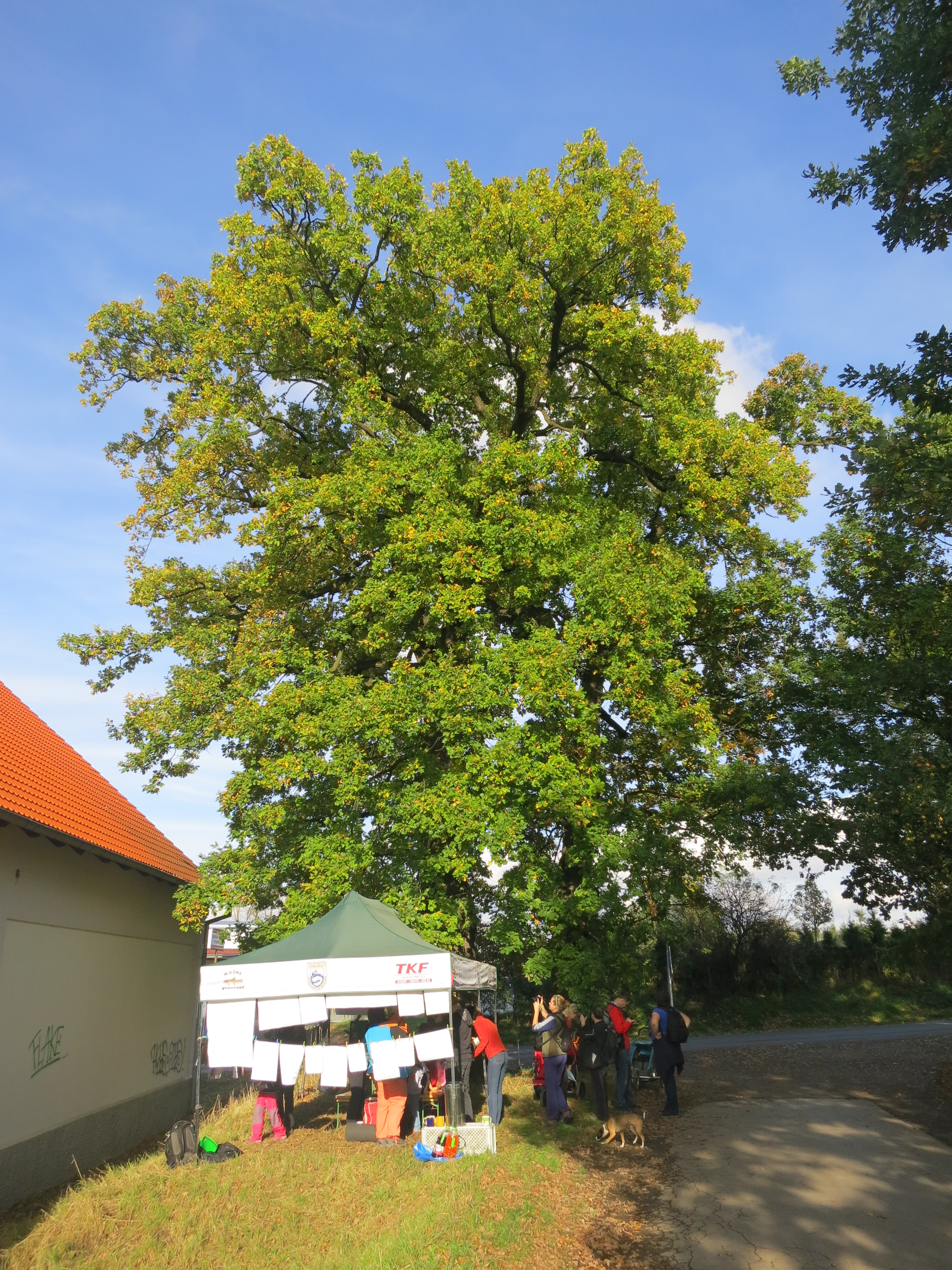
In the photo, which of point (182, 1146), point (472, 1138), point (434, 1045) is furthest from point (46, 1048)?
point (472, 1138)

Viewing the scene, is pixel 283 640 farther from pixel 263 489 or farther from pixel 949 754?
pixel 949 754

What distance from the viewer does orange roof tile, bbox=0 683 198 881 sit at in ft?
36.0

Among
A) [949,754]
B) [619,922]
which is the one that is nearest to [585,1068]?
[619,922]

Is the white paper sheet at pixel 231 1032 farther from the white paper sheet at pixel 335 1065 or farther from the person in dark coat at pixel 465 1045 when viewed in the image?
the person in dark coat at pixel 465 1045

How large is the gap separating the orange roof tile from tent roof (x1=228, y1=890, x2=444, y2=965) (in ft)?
9.47

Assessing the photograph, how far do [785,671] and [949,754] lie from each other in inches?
150

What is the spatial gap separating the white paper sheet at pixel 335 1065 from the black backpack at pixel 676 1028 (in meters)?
4.47

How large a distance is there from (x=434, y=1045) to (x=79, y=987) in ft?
17.1

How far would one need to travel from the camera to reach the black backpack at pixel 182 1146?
10289 mm

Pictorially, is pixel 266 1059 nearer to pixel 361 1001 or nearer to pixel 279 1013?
pixel 279 1013

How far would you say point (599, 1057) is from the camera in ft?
40.9

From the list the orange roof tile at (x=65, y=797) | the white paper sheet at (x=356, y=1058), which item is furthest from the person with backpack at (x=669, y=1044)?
the orange roof tile at (x=65, y=797)

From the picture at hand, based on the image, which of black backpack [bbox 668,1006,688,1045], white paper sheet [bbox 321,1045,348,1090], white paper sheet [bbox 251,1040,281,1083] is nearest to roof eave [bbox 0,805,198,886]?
white paper sheet [bbox 251,1040,281,1083]

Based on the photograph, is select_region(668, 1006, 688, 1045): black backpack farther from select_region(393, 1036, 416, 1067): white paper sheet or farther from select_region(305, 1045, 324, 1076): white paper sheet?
select_region(305, 1045, 324, 1076): white paper sheet
